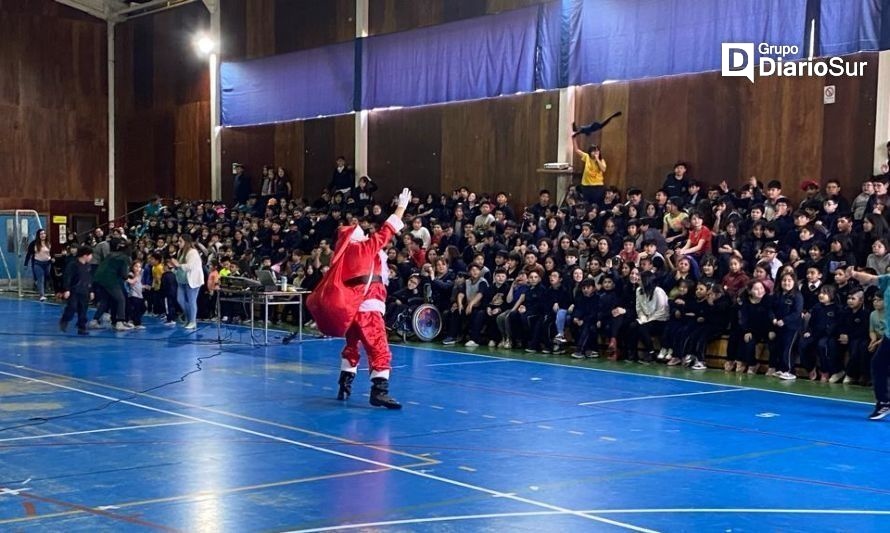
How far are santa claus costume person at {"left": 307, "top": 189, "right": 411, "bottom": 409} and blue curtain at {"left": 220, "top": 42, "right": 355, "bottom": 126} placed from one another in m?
17.3

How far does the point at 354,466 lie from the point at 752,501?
2.97 metres

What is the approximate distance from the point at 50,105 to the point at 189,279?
59.1 ft

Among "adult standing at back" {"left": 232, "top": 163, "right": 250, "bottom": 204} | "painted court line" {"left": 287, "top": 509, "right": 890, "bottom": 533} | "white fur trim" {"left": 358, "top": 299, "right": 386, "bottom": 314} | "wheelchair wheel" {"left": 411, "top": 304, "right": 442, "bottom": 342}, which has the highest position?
"adult standing at back" {"left": 232, "top": 163, "right": 250, "bottom": 204}

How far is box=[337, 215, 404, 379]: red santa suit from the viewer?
433 inches

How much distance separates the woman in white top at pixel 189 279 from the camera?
67.3 ft

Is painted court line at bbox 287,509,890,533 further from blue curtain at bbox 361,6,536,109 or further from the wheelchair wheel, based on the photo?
blue curtain at bbox 361,6,536,109

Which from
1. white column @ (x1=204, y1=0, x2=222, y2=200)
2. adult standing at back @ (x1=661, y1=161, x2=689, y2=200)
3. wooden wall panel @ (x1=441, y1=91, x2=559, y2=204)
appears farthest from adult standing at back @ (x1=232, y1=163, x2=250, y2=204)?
adult standing at back @ (x1=661, y1=161, x2=689, y2=200)

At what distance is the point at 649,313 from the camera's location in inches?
632

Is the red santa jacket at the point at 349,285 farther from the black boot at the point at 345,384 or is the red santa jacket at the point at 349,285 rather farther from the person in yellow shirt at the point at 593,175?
the person in yellow shirt at the point at 593,175

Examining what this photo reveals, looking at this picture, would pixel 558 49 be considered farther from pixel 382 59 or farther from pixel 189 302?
pixel 189 302

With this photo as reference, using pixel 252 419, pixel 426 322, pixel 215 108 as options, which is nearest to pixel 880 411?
pixel 252 419

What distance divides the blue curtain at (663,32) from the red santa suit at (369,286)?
1026 cm

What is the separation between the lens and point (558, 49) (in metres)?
22.3

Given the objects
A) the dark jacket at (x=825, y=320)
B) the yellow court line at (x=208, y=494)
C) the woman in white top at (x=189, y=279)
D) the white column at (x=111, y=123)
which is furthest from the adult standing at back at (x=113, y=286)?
the white column at (x=111, y=123)
